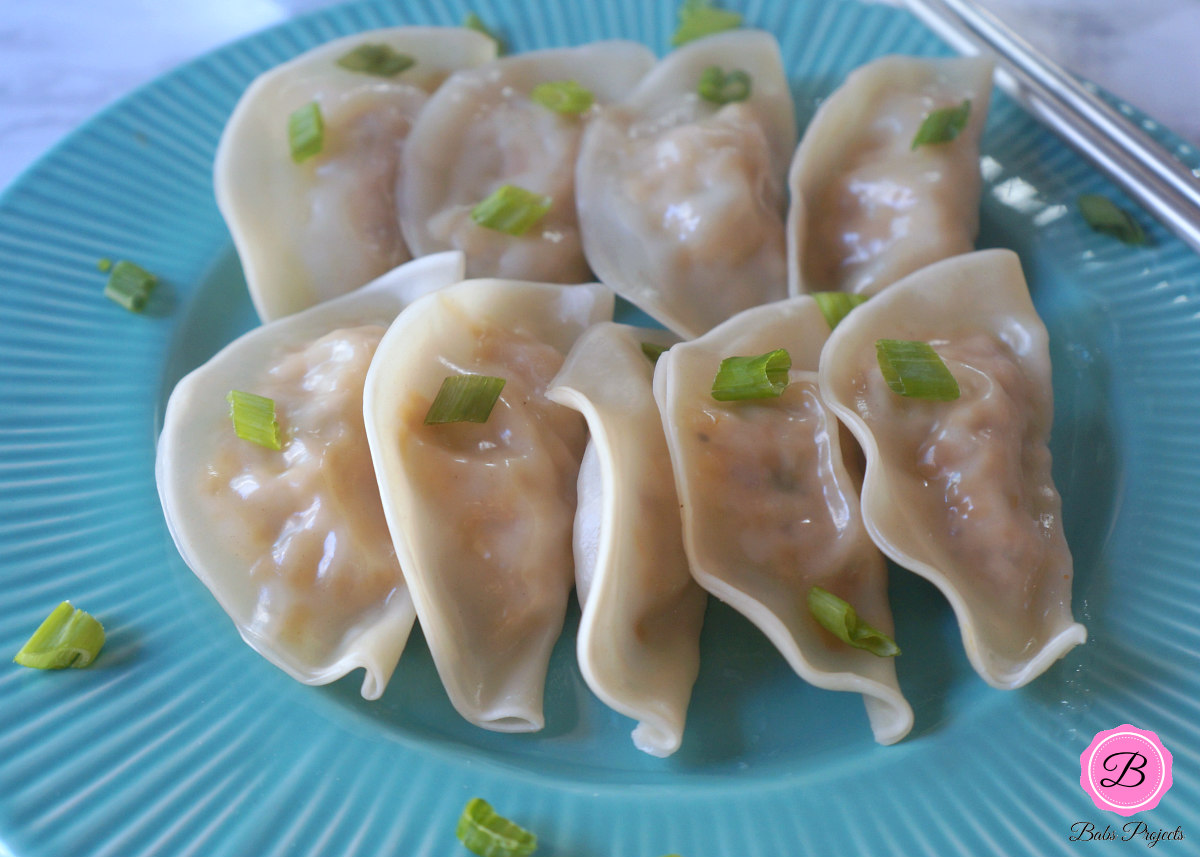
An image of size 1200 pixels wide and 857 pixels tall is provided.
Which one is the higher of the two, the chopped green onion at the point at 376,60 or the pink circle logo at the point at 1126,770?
the chopped green onion at the point at 376,60

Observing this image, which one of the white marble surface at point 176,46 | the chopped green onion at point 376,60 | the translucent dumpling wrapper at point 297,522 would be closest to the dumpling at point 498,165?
the chopped green onion at point 376,60

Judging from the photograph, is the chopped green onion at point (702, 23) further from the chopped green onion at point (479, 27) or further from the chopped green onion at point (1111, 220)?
the chopped green onion at point (1111, 220)

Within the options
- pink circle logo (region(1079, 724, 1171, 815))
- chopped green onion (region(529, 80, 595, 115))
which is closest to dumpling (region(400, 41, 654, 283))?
chopped green onion (region(529, 80, 595, 115))

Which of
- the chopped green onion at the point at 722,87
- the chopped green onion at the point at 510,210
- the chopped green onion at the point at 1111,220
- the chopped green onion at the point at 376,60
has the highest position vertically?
the chopped green onion at the point at 376,60

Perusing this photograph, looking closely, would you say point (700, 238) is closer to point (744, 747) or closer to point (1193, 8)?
point (744, 747)

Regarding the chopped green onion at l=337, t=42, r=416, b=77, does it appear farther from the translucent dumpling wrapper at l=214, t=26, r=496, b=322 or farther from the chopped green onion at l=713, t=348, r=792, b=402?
the chopped green onion at l=713, t=348, r=792, b=402

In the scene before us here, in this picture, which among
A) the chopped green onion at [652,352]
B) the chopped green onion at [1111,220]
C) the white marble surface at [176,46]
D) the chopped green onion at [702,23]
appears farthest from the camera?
the white marble surface at [176,46]
